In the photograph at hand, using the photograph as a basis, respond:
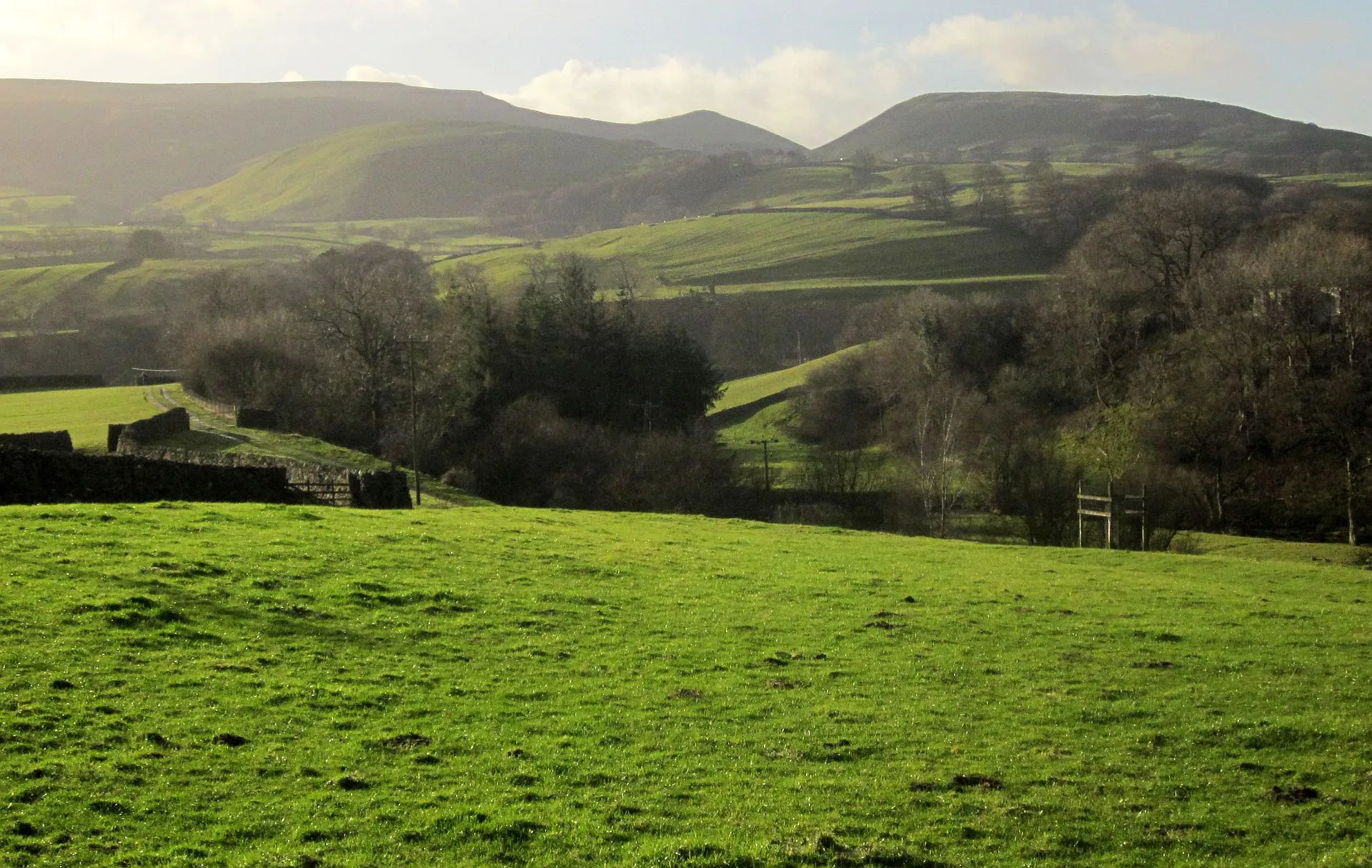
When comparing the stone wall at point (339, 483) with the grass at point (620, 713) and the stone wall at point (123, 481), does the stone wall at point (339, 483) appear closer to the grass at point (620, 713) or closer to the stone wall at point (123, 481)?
the stone wall at point (123, 481)

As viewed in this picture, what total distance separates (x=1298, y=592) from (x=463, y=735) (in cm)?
2039

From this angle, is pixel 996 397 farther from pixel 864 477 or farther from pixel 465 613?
pixel 465 613

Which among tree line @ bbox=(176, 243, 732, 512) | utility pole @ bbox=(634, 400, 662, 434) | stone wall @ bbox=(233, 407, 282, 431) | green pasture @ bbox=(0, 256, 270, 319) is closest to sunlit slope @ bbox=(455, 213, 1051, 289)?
green pasture @ bbox=(0, 256, 270, 319)

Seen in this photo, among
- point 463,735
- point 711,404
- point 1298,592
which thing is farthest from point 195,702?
point 711,404

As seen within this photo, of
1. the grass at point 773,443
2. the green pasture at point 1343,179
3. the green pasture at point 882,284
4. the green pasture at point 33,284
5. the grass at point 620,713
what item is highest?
the green pasture at point 1343,179

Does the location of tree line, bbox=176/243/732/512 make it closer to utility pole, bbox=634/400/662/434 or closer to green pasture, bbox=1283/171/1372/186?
utility pole, bbox=634/400/662/434

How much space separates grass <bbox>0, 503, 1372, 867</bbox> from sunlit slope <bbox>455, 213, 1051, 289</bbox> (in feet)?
389

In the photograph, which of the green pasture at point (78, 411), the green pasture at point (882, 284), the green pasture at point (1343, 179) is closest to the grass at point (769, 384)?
the green pasture at point (882, 284)

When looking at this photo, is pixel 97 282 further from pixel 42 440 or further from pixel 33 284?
pixel 42 440

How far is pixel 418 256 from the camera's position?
180 metres

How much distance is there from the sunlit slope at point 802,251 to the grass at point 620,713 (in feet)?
389

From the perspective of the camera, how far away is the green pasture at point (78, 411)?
5028 cm

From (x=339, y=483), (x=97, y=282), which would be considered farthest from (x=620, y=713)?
(x=97, y=282)

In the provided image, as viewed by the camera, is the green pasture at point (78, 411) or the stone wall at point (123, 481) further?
the green pasture at point (78, 411)
